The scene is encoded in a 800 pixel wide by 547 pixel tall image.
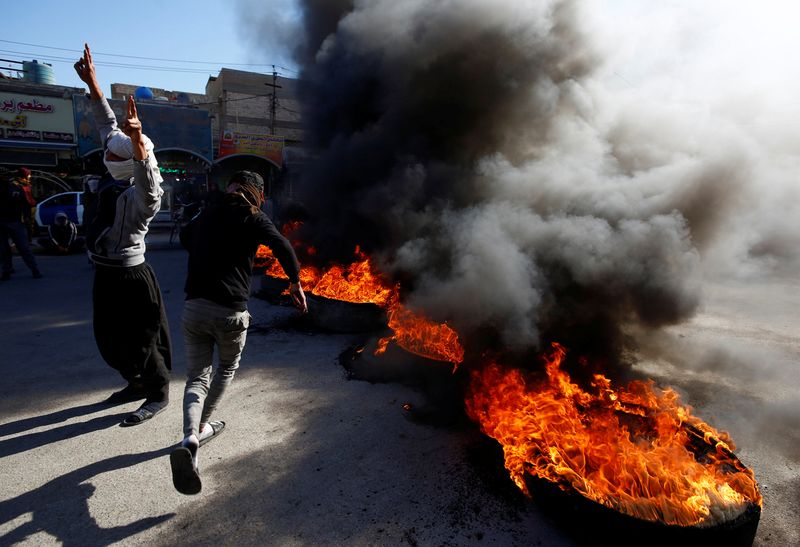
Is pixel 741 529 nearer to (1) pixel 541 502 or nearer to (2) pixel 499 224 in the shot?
(1) pixel 541 502

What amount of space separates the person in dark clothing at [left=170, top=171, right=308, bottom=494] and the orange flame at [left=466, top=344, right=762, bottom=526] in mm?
1827

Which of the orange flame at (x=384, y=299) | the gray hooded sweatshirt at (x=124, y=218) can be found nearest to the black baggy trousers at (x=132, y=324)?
the gray hooded sweatshirt at (x=124, y=218)

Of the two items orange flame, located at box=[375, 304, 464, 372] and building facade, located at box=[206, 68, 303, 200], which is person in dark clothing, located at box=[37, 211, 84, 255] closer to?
orange flame, located at box=[375, 304, 464, 372]

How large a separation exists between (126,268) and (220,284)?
43.0 inches

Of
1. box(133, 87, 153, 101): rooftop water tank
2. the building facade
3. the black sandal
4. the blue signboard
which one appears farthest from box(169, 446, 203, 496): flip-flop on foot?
box(133, 87, 153, 101): rooftop water tank

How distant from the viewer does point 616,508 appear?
7.41 ft

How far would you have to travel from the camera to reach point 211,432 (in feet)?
10.8

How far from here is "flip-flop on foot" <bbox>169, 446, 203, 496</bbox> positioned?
2.45 meters

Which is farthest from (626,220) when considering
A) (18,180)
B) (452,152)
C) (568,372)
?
(18,180)

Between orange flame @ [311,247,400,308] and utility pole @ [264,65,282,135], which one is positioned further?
utility pole @ [264,65,282,135]

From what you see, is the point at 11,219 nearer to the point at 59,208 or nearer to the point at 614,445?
the point at 59,208

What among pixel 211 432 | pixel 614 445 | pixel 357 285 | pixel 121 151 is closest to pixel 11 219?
pixel 357 285

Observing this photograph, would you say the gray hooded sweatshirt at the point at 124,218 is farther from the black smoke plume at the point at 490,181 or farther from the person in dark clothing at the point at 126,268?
the black smoke plume at the point at 490,181

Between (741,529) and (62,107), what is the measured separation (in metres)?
25.3
